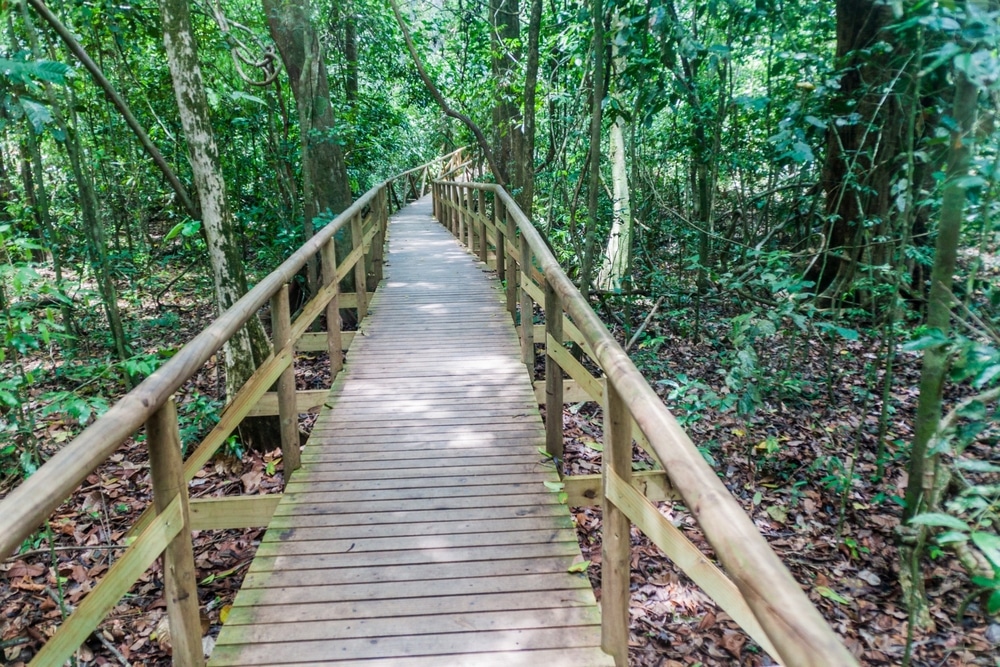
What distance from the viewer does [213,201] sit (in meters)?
5.25

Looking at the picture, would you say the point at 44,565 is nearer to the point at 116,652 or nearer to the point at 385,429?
the point at 116,652

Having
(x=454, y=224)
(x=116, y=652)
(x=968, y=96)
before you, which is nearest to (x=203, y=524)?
(x=116, y=652)

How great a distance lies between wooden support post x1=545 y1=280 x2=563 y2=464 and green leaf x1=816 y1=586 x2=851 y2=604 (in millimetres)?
1894

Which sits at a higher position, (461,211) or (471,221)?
(461,211)

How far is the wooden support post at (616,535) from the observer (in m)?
2.12

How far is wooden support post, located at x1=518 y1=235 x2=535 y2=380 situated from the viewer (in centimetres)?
500

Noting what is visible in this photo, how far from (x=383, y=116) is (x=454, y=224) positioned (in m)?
3.28

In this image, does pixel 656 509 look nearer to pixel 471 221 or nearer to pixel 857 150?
pixel 857 150

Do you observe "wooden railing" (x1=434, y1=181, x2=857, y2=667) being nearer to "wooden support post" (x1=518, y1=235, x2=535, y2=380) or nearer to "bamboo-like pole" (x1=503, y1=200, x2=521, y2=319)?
"wooden support post" (x1=518, y1=235, x2=535, y2=380)

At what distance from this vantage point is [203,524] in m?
3.13

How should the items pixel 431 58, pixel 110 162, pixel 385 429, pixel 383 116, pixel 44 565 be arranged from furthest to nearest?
pixel 431 58
pixel 383 116
pixel 110 162
pixel 44 565
pixel 385 429

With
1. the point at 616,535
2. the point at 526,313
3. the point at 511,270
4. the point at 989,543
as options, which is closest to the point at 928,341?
the point at 989,543

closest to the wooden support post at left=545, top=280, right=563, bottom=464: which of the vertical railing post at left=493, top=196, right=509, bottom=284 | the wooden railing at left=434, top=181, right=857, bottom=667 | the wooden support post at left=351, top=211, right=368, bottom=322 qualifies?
the wooden railing at left=434, top=181, right=857, bottom=667

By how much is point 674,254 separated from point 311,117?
657cm
